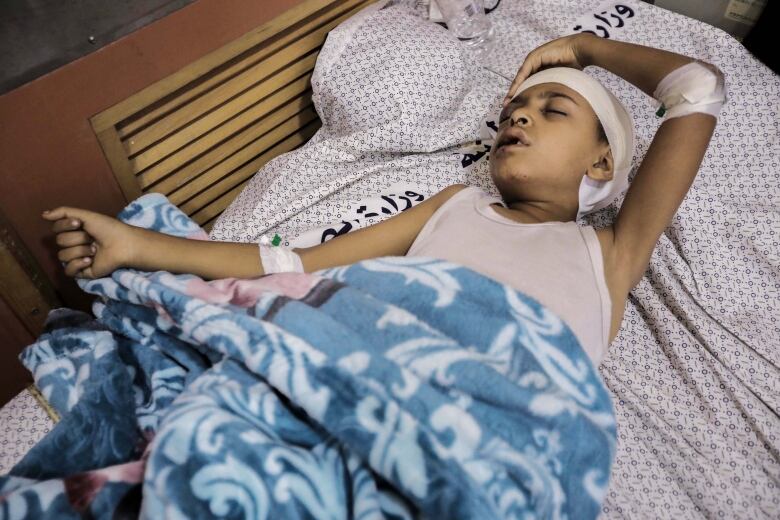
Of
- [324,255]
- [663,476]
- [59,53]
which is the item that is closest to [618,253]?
[663,476]

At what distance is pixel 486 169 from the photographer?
140 centimetres

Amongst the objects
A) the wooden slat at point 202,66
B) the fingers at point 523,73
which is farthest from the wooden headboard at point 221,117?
the fingers at point 523,73

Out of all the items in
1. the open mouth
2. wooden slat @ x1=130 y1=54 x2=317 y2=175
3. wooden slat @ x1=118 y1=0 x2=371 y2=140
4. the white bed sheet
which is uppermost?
wooden slat @ x1=118 y1=0 x2=371 y2=140

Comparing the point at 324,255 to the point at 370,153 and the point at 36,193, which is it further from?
the point at 36,193

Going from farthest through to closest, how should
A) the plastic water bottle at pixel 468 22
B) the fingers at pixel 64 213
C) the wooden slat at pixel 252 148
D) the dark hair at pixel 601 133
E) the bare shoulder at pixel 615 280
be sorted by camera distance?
the plastic water bottle at pixel 468 22 < the wooden slat at pixel 252 148 < the dark hair at pixel 601 133 < the bare shoulder at pixel 615 280 < the fingers at pixel 64 213

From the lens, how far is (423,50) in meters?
1.39

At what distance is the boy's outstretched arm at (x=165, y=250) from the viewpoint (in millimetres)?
940

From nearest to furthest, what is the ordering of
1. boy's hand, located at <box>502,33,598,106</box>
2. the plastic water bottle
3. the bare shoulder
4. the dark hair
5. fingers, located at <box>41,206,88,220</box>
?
1. fingers, located at <box>41,206,88,220</box>
2. the bare shoulder
3. the dark hair
4. boy's hand, located at <box>502,33,598,106</box>
5. the plastic water bottle

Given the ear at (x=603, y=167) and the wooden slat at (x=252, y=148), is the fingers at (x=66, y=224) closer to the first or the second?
the wooden slat at (x=252, y=148)

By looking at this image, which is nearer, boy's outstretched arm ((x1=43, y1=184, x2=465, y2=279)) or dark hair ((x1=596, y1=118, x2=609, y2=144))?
boy's outstretched arm ((x1=43, y1=184, x2=465, y2=279))

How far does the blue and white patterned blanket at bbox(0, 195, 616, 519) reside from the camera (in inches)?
26.2

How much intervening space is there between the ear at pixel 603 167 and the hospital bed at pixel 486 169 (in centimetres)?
18

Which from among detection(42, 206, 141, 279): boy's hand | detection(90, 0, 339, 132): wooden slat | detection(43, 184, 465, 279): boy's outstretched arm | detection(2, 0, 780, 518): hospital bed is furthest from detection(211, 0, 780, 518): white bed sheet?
detection(42, 206, 141, 279): boy's hand

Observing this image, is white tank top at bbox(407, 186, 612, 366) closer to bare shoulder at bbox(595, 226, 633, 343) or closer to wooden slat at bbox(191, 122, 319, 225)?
bare shoulder at bbox(595, 226, 633, 343)
